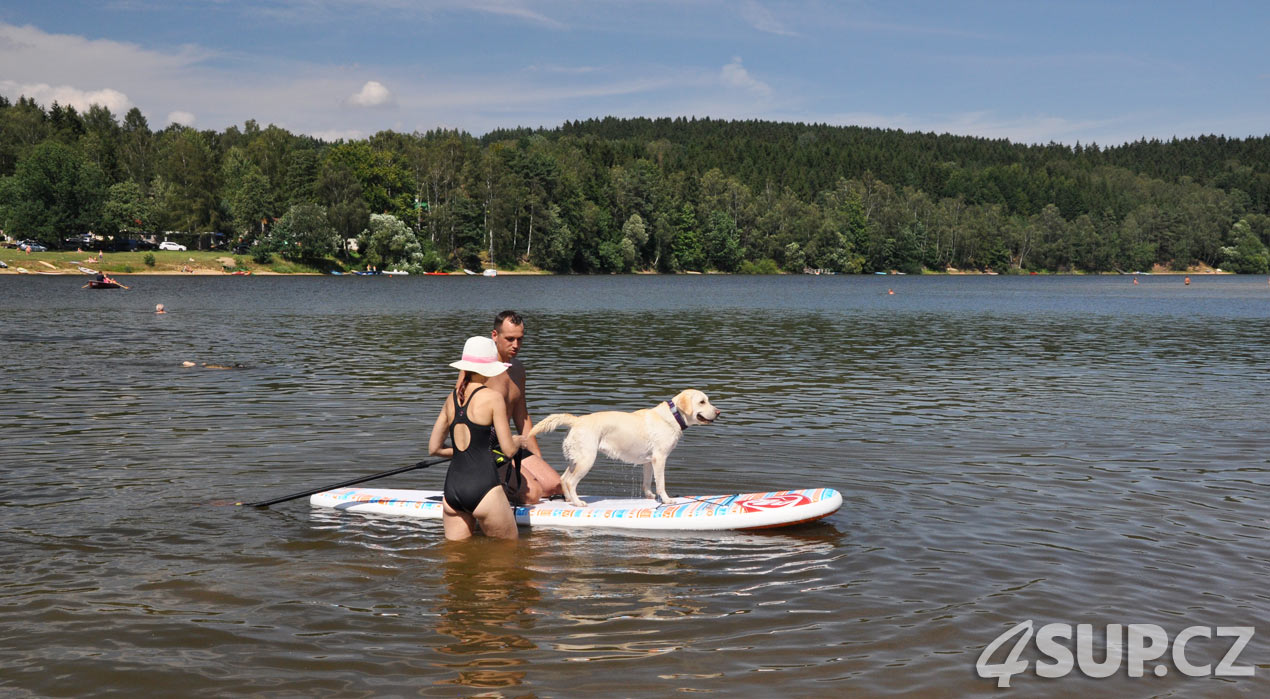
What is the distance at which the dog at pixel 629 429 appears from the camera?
1138cm

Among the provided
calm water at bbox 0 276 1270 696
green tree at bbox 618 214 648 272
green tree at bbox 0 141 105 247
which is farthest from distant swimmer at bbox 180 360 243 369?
green tree at bbox 618 214 648 272

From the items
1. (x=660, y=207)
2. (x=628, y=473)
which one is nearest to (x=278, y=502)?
(x=628, y=473)

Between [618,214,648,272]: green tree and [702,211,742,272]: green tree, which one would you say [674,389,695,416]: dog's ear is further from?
[702,211,742,272]: green tree

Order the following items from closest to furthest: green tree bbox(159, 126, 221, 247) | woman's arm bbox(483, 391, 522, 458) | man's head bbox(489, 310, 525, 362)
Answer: woman's arm bbox(483, 391, 522, 458) < man's head bbox(489, 310, 525, 362) < green tree bbox(159, 126, 221, 247)

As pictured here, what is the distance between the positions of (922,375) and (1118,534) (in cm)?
1730

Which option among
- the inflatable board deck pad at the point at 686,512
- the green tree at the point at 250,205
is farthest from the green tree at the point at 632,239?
the inflatable board deck pad at the point at 686,512

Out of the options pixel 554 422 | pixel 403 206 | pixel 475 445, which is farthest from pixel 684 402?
pixel 403 206

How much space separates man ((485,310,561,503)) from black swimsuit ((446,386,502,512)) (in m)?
0.44

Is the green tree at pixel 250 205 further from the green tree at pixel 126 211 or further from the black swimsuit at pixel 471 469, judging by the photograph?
the black swimsuit at pixel 471 469

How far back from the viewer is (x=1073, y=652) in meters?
8.09

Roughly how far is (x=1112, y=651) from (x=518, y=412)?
6.65m

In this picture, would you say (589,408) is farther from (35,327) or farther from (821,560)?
(35,327)

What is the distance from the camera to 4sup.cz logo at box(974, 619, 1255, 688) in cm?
771

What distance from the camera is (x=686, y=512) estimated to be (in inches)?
462
